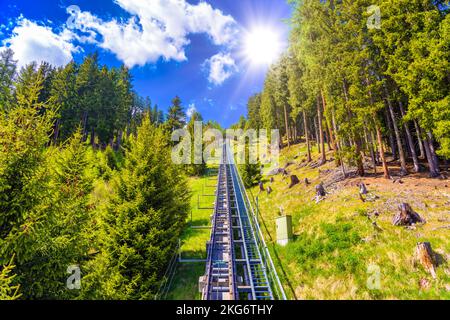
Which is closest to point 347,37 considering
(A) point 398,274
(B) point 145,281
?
(A) point 398,274

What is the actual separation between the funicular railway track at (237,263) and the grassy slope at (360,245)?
35.5 inches

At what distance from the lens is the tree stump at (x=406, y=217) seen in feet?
41.0

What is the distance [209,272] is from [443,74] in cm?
1894

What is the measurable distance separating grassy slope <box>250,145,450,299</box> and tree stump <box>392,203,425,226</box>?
1.35 feet

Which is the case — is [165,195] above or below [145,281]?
above

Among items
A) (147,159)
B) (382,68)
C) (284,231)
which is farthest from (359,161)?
(147,159)

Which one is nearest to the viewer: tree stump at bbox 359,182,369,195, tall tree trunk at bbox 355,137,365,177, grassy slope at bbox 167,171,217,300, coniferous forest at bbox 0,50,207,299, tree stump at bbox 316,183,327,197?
coniferous forest at bbox 0,50,207,299

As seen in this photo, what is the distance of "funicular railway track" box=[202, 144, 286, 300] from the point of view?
482 inches

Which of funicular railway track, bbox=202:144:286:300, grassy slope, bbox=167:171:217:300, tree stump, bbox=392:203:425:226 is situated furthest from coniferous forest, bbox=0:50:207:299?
tree stump, bbox=392:203:425:226

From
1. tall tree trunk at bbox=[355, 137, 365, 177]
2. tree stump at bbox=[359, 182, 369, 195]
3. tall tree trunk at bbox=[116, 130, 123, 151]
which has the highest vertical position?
tall tree trunk at bbox=[116, 130, 123, 151]

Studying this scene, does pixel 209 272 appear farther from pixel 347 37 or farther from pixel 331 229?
pixel 347 37

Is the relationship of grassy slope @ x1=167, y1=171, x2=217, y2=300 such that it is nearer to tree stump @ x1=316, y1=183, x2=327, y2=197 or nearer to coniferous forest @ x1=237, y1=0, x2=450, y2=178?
tree stump @ x1=316, y1=183, x2=327, y2=197

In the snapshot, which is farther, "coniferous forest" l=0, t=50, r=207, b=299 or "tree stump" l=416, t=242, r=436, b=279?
"tree stump" l=416, t=242, r=436, b=279

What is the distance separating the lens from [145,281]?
12.0 meters
